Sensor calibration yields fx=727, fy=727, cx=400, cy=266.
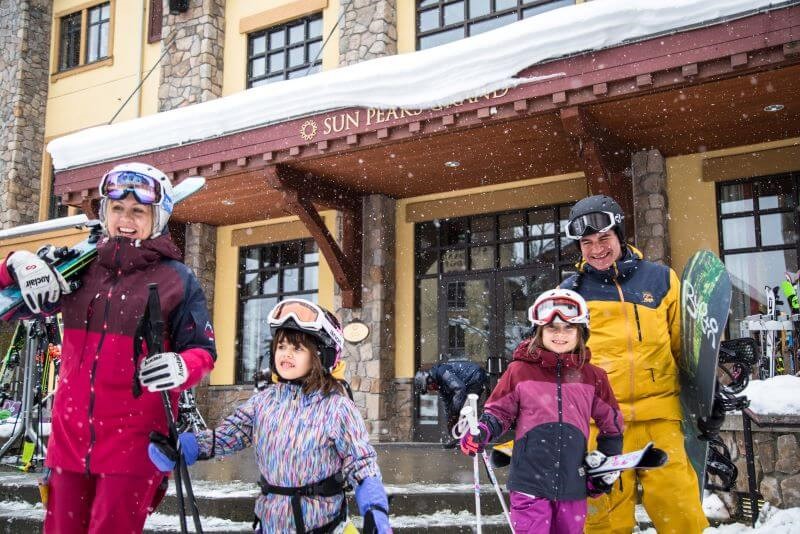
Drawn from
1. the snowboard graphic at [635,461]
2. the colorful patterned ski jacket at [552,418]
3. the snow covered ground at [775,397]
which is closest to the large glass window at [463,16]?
the snow covered ground at [775,397]

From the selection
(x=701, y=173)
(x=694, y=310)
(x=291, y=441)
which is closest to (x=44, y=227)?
(x=291, y=441)

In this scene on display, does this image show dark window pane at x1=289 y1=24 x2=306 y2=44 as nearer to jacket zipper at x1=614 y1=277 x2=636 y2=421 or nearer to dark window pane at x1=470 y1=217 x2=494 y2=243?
dark window pane at x1=470 y1=217 x2=494 y2=243

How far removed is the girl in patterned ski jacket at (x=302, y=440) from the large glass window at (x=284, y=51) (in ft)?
30.2

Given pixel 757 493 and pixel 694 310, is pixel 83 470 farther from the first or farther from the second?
pixel 757 493

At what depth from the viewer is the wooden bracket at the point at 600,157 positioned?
674 cm

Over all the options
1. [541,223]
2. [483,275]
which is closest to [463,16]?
[541,223]

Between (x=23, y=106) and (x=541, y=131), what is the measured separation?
11.1 metres

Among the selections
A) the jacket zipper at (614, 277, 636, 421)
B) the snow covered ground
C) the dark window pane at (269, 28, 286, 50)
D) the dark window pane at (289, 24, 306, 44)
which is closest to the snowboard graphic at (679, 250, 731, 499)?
the jacket zipper at (614, 277, 636, 421)

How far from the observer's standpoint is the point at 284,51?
11766mm

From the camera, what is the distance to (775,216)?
7812 millimetres

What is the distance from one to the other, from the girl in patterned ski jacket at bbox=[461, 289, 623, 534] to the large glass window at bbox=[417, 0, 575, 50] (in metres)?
7.62

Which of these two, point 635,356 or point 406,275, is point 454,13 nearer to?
point 406,275

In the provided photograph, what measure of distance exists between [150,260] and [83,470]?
0.73m

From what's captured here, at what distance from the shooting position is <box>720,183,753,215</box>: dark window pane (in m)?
7.97
